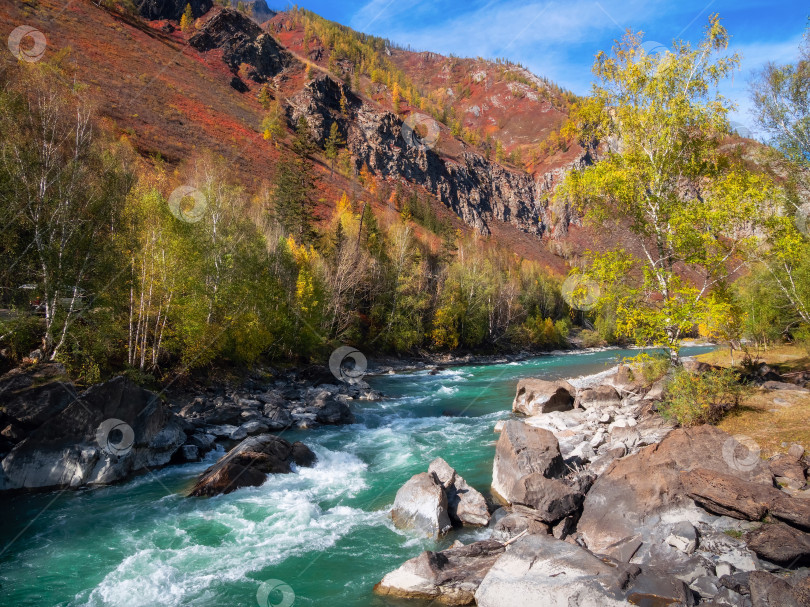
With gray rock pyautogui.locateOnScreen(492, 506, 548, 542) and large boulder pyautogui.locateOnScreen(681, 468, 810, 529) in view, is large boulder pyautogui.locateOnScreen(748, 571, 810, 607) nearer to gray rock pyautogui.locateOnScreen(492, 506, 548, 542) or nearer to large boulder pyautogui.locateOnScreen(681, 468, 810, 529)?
large boulder pyautogui.locateOnScreen(681, 468, 810, 529)

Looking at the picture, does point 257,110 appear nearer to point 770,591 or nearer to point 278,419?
point 278,419

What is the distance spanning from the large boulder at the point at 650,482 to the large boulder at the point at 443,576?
215 cm

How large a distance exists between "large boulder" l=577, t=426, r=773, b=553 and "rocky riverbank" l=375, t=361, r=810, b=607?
21 millimetres

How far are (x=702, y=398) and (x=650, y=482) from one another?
374cm

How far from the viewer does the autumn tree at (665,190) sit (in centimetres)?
1178

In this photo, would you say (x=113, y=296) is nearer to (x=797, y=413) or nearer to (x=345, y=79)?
(x=797, y=413)

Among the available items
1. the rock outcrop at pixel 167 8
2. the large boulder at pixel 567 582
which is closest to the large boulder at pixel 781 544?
the large boulder at pixel 567 582

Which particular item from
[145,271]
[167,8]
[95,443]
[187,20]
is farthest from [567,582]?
[167,8]

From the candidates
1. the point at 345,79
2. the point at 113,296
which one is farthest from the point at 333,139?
the point at 113,296

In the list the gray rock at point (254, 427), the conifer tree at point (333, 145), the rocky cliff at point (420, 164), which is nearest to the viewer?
the gray rock at point (254, 427)

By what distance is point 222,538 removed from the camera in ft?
30.2

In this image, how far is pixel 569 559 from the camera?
22.3ft

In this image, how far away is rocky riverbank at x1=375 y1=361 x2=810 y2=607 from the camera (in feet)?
20.1

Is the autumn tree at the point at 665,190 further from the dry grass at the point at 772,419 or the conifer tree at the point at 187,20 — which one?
the conifer tree at the point at 187,20
